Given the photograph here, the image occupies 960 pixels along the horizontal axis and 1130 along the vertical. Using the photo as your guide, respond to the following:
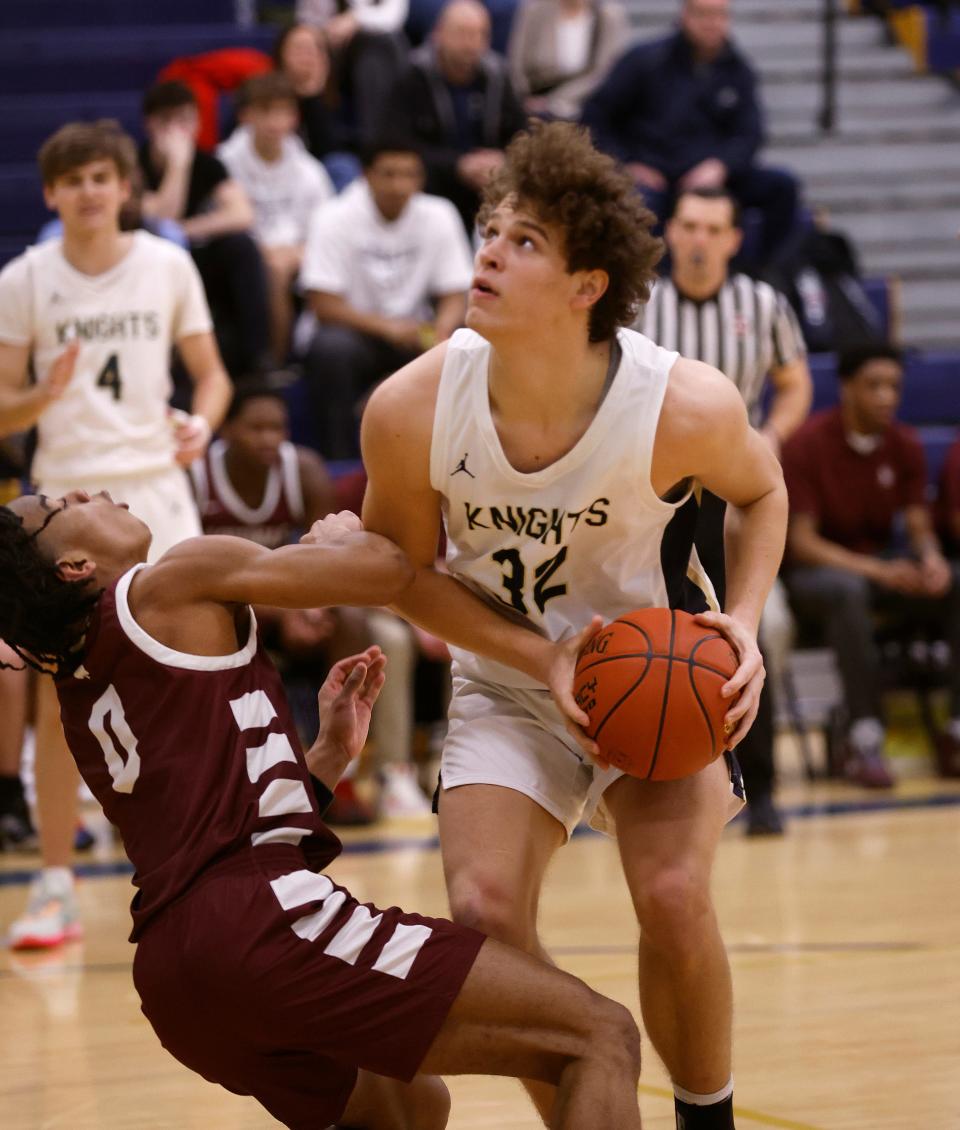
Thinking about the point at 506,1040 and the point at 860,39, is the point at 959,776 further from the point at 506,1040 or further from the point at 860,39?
the point at 860,39

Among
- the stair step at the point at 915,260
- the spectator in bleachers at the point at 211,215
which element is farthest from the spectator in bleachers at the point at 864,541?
the stair step at the point at 915,260

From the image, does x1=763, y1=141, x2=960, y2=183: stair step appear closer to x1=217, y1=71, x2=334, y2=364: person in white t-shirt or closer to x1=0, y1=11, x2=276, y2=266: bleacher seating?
x1=0, y1=11, x2=276, y2=266: bleacher seating

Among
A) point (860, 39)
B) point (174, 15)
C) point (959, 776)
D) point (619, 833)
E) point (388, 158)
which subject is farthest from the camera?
point (860, 39)

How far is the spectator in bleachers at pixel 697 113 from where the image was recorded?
1053cm

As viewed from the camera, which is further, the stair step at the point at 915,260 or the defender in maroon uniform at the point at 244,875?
the stair step at the point at 915,260

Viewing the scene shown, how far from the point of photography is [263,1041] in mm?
2934

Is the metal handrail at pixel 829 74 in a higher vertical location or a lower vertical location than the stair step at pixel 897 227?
higher

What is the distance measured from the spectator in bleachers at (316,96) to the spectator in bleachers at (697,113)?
55.1 inches

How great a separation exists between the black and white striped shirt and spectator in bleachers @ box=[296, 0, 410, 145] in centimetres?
422

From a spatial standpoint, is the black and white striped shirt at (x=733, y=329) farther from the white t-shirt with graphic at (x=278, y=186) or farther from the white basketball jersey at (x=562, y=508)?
the white t-shirt with graphic at (x=278, y=186)

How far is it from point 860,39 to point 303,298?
5.74 m

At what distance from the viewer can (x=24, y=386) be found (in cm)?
577

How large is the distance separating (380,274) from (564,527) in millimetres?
6040

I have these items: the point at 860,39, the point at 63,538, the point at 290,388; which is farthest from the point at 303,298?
the point at 63,538
